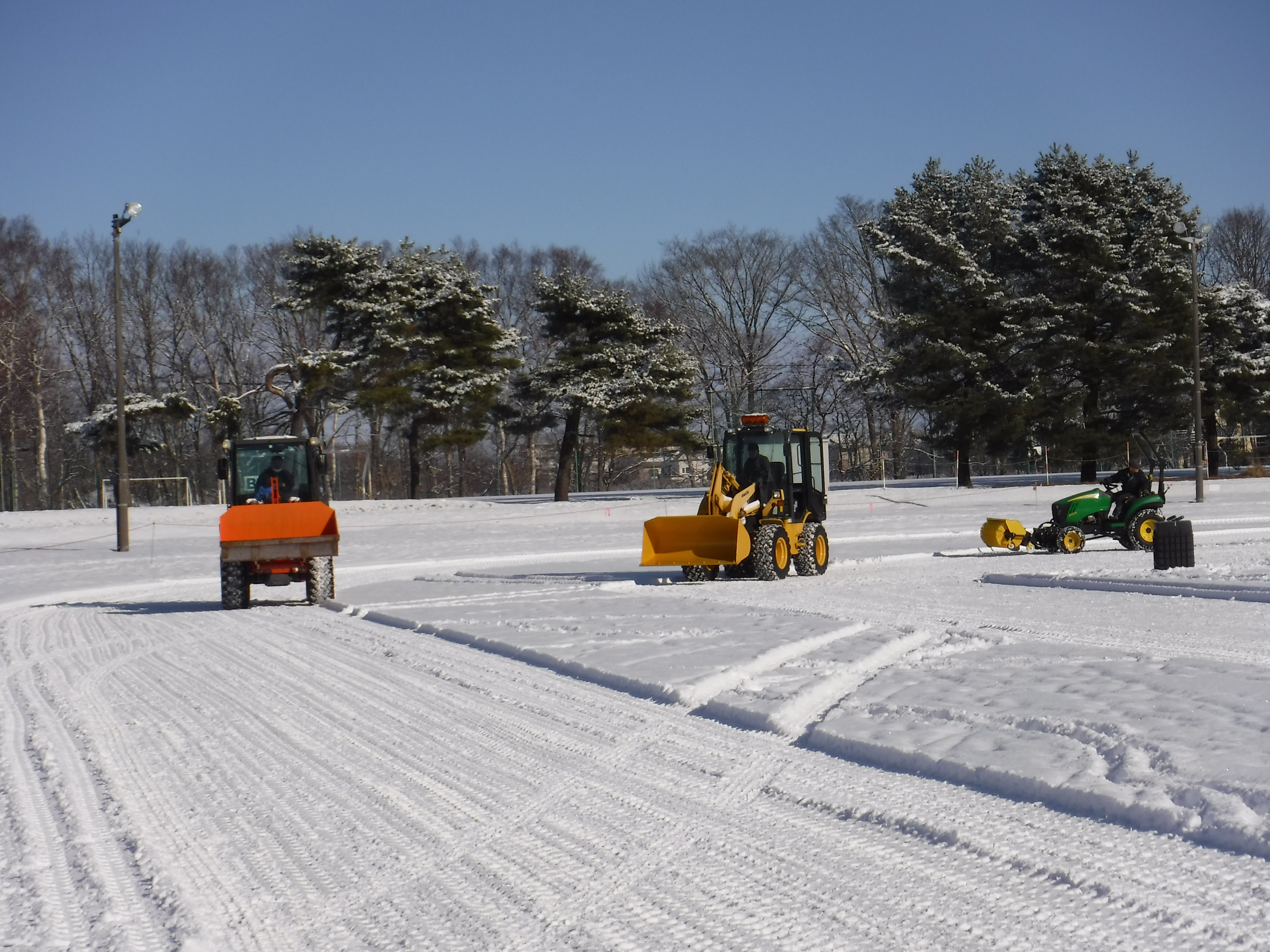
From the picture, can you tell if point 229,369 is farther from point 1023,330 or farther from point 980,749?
point 980,749

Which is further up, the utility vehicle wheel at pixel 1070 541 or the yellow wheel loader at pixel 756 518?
the yellow wheel loader at pixel 756 518

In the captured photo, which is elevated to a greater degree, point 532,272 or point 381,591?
point 532,272

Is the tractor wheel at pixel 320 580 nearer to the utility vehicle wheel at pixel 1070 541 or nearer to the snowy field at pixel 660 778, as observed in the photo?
the snowy field at pixel 660 778

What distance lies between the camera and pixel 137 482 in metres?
40.3

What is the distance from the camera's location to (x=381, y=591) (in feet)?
51.9

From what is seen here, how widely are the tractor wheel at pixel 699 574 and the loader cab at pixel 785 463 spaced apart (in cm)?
128

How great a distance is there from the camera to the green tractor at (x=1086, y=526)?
17438 millimetres

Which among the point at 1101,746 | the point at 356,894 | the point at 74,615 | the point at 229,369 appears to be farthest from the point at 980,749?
the point at 229,369

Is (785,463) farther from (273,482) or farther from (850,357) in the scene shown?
(850,357)

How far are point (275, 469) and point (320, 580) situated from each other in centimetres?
186

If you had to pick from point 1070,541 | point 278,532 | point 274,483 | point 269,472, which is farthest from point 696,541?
point 1070,541

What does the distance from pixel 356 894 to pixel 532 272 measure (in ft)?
184

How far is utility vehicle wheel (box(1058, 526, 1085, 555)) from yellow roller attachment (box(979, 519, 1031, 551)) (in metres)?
0.45

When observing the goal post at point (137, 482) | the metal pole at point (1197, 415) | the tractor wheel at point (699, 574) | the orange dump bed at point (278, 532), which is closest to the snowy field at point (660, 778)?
the orange dump bed at point (278, 532)
